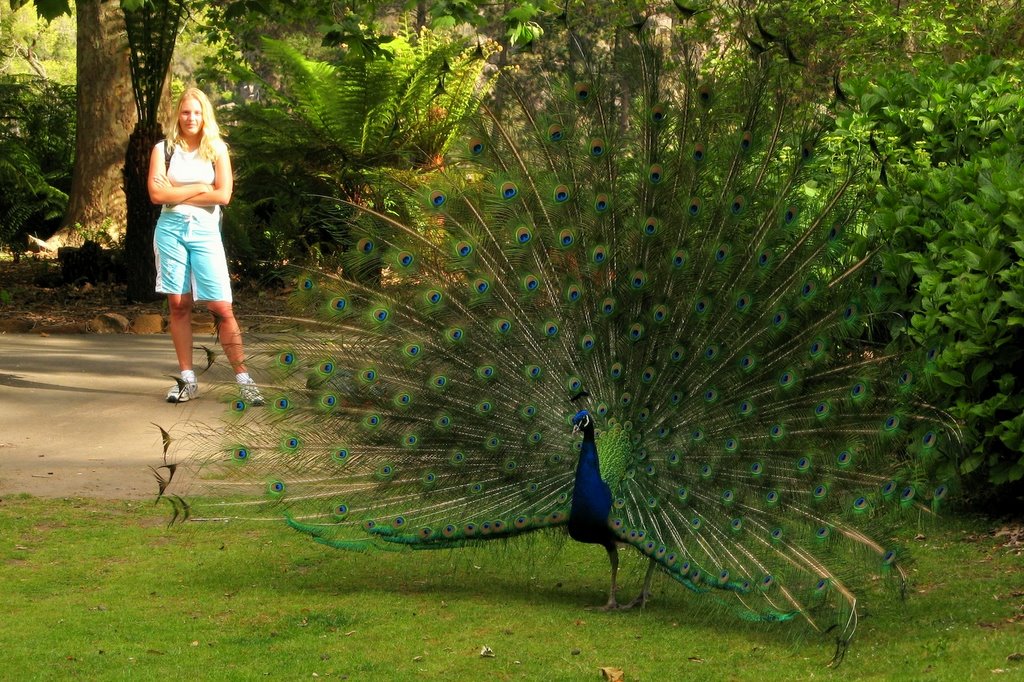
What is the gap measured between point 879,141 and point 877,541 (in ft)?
12.1

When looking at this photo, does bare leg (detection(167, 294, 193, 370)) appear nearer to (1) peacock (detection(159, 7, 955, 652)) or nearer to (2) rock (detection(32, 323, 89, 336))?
(1) peacock (detection(159, 7, 955, 652))

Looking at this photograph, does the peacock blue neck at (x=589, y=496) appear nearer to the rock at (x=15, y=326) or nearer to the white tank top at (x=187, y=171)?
the white tank top at (x=187, y=171)

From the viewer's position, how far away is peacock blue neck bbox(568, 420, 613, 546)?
5879 mm

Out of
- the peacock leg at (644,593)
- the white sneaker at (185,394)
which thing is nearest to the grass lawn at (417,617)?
the peacock leg at (644,593)

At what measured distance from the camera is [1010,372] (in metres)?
7.39

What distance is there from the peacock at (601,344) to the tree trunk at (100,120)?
44.2ft

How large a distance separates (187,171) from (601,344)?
497cm

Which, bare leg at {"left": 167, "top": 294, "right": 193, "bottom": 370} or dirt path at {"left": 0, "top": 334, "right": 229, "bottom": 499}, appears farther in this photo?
bare leg at {"left": 167, "top": 294, "right": 193, "bottom": 370}

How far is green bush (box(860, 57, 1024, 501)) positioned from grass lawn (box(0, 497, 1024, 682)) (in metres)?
0.76

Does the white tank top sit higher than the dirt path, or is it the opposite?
the white tank top

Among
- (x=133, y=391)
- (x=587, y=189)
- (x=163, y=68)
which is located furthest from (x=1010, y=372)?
(x=163, y=68)

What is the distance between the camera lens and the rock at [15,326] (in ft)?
51.0

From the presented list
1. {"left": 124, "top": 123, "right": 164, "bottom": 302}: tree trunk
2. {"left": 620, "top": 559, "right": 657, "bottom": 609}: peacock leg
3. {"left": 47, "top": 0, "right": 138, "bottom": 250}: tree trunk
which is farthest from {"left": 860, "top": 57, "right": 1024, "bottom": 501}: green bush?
Answer: {"left": 47, "top": 0, "right": 138, "bottom": 250}: tree trunk

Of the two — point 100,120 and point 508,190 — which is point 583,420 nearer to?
point 508,190
